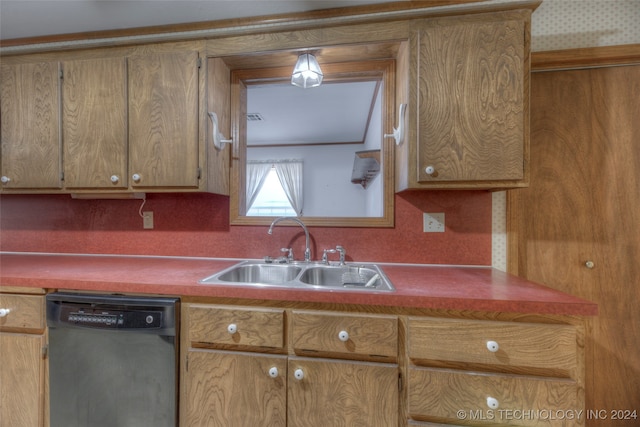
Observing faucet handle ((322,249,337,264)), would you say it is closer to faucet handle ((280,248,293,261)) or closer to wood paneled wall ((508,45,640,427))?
faucet handle ((280,248,293,261))

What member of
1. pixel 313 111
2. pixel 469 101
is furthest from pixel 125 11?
pixel 469 101

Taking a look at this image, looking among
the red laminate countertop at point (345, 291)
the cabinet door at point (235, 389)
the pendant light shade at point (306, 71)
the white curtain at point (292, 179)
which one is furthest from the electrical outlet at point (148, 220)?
the pendant light shade at point (306, 71)

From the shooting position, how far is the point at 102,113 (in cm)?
145

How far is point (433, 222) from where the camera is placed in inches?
60.8

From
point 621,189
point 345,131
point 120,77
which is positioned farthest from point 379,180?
point 120,77

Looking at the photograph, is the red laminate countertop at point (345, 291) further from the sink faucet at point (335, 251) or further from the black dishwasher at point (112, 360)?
the sink faucet at point (335, 251)

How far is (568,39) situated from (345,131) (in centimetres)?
128

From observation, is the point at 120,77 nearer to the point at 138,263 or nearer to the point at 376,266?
the point at 138,263

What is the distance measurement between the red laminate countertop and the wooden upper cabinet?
0.45 m

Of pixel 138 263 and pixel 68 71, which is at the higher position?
pixel 68 71

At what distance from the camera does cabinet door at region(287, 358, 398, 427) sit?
959mm

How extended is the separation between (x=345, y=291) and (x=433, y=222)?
0.82m

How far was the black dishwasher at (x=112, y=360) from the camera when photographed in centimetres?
106

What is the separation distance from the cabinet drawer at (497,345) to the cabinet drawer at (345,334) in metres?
0.08
